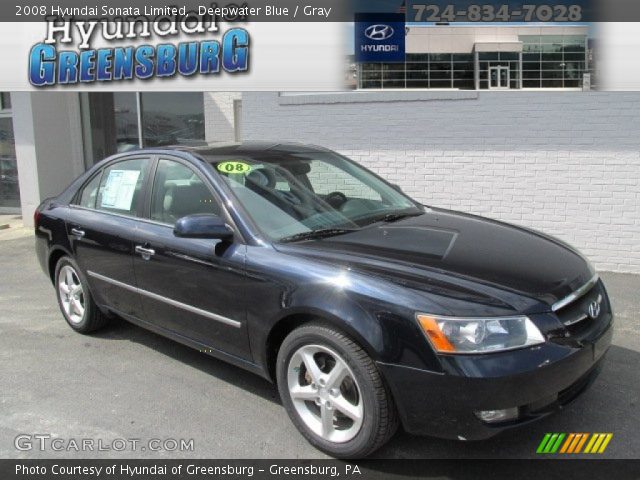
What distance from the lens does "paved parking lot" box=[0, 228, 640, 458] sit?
3.04 meters

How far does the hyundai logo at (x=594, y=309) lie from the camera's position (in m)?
2.92

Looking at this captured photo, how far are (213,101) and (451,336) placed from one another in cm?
767

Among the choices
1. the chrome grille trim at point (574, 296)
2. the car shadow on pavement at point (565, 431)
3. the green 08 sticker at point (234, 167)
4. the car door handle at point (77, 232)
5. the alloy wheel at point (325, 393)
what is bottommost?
the car shadow on pavement at point (565, 431)

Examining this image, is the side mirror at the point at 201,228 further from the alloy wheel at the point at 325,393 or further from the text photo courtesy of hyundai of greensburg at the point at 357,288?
the alloy wheel at the point at 325,393

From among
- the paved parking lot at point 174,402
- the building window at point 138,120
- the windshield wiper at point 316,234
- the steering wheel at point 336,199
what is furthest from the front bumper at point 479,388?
the building window at point 138,120

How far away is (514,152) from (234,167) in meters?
4.19

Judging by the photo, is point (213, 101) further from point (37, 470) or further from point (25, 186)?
point (37, 470)

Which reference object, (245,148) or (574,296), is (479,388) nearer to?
(574,296)

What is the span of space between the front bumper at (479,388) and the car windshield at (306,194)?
1074 millimetres

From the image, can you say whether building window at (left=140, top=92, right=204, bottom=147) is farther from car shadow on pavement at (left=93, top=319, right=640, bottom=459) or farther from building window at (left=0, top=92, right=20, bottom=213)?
car shadow on pavement at (left=93, top=319, right=640, bottom=459)

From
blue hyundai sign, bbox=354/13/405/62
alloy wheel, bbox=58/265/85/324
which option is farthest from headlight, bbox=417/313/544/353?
blue hyundai sign, bbox=354/13/405/62

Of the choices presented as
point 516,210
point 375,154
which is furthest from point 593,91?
point 375,154

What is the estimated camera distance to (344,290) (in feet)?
8.99

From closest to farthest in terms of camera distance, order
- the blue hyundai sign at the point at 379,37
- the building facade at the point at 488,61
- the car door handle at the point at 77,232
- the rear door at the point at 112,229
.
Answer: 1. the rear door at the point at 112,229
2. the car door handle at the point at 77,232
3. the building facade at the point at 488,61
4. the blue hyundai sign at the point at 379,37
